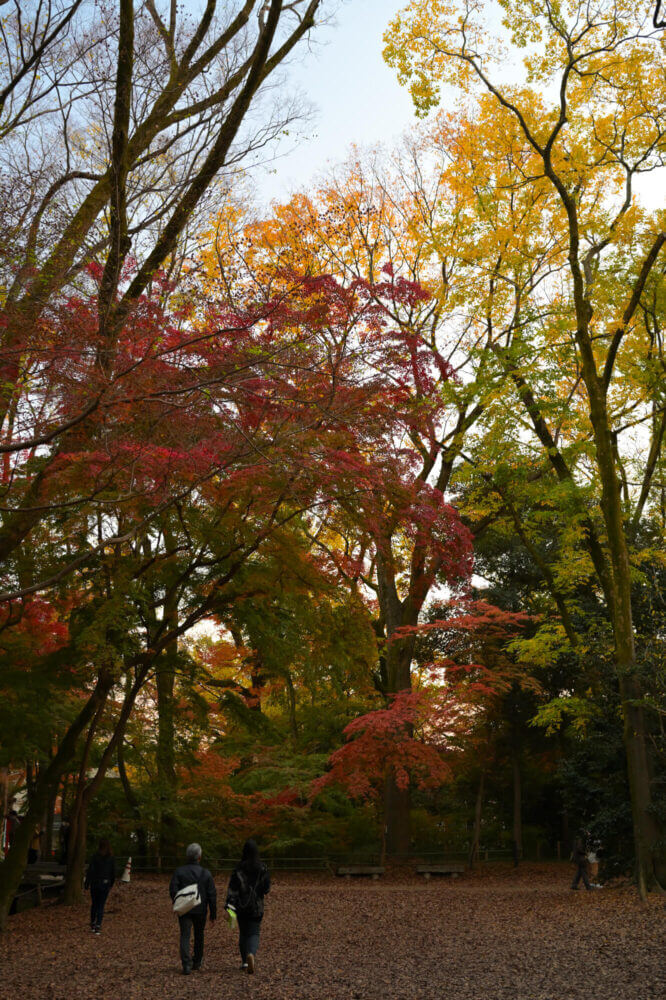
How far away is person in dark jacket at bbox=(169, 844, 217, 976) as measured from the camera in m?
7.62

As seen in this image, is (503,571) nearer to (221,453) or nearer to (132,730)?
(132,730)

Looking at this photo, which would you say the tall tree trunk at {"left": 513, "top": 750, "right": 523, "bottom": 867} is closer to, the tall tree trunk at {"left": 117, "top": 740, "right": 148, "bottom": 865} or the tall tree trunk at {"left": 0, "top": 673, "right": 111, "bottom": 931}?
the tall tree trunk at {"left": 117, "top": 740, "right": 148, "bottom": 865}

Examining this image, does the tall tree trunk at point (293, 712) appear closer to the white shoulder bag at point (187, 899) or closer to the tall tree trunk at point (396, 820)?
the tall tree trunk at point (396, 820)

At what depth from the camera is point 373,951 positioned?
8656 mm

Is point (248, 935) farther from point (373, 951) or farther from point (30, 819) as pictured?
point (30, 819)

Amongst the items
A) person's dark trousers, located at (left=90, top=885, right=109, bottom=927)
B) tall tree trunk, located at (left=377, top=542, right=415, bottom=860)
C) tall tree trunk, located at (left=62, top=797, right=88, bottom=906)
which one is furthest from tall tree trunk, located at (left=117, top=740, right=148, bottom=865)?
person's dark trousers, located at (left=90, top=885, right=109, bottom=927)

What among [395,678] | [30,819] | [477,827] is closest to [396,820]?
[477,827]

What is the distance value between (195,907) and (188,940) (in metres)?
0.30

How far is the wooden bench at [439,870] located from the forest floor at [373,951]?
4.51 metres

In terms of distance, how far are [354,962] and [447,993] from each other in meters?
1.86

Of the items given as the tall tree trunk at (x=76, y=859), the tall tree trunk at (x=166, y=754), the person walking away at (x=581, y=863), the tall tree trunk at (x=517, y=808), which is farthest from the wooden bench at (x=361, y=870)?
the tall tree trunk at (x=76, y=859)

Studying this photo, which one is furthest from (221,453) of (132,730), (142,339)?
(132,730)

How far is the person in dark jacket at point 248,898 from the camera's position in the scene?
7430mm

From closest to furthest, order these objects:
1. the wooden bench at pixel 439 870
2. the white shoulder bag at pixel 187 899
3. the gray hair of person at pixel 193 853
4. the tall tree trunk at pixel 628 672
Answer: the white shoulder bag at pixel 187 899 → the gray hair of person at pixel 193 853 → the tall tree trunk at pixel 628 672 → the wooden bench at pixel 439 870
